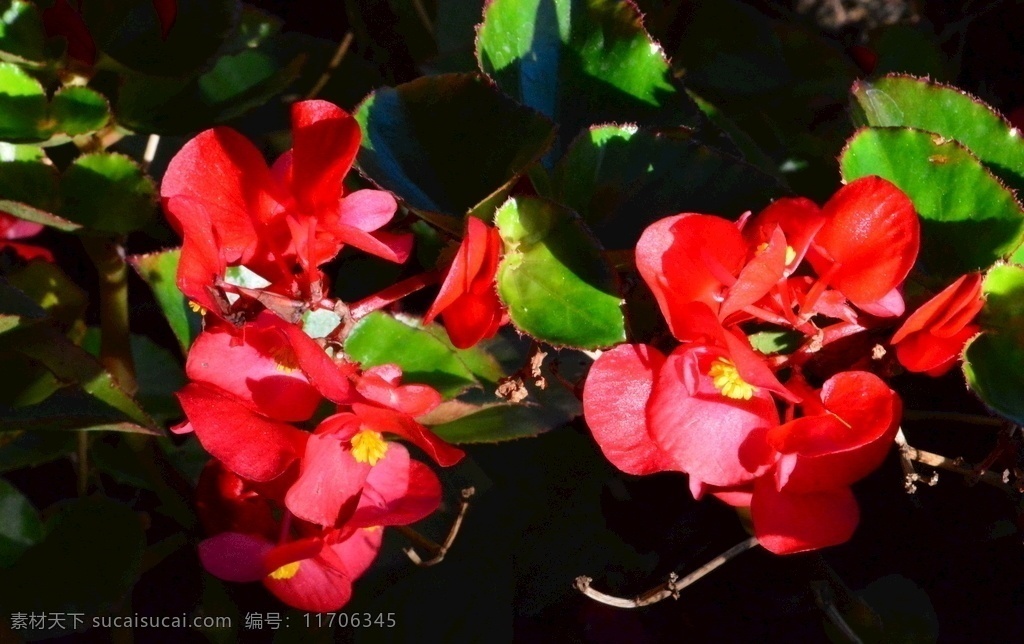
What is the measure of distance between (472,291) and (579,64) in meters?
0.18

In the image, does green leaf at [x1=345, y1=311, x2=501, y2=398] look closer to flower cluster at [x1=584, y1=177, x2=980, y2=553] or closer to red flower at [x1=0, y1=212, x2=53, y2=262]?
flower cluster at [x1=584, y1=177, x2=980, y2=553]

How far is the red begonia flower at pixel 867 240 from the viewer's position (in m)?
0.37

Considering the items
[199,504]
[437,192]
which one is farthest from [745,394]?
[199,504]

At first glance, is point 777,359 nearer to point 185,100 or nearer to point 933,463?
point 933,463

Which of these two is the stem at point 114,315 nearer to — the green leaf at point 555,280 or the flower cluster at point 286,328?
the flower cluster at point 286,328

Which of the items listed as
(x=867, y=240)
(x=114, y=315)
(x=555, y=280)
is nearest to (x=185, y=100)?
(x=114, y=315)

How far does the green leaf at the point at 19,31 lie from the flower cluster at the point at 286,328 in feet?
0.90

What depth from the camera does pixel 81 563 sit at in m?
0.64

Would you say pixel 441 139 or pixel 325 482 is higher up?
pixel 441 139

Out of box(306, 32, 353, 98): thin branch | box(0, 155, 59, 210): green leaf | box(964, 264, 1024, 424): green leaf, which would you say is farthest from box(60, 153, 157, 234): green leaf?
box(964, 264, 1024, 424): green leaf

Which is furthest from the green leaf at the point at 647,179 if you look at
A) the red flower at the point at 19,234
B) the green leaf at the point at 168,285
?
the red flower at the point at 19,234

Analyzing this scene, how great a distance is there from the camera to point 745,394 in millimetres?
408

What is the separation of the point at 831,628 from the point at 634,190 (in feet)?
1.09

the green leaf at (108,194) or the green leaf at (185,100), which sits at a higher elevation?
the green leaf at (185,100)
